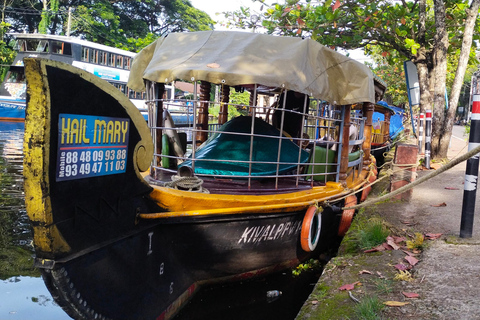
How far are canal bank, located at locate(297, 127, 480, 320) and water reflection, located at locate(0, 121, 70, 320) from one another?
2647mm

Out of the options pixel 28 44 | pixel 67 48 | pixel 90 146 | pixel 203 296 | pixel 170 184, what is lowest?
pixel 203 296

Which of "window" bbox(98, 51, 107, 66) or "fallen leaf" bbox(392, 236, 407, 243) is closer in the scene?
"fallen leaf" bbox(392, 236, 407, 243)

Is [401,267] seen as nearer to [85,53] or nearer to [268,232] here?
[268,232]

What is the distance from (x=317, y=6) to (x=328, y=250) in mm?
6157

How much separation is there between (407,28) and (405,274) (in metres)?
7.90

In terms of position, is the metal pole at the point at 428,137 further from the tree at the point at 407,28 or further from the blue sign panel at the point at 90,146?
the blue sign panel at the point at 90,146

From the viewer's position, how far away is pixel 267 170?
15.0 feet

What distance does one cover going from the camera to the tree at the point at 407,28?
9.24 m

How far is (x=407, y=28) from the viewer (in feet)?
31.9

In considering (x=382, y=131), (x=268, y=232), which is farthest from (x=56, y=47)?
(x=268, y=232)

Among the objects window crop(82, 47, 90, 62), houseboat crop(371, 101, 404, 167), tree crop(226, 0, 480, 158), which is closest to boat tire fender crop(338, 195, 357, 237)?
tree crop(226, 0, 480, 158)

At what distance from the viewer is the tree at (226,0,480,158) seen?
924 cm

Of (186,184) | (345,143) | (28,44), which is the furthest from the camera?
(28,44)

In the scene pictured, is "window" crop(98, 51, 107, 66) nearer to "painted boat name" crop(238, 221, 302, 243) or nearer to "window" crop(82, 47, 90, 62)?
"window" crop(82, 47, 90, 62)
